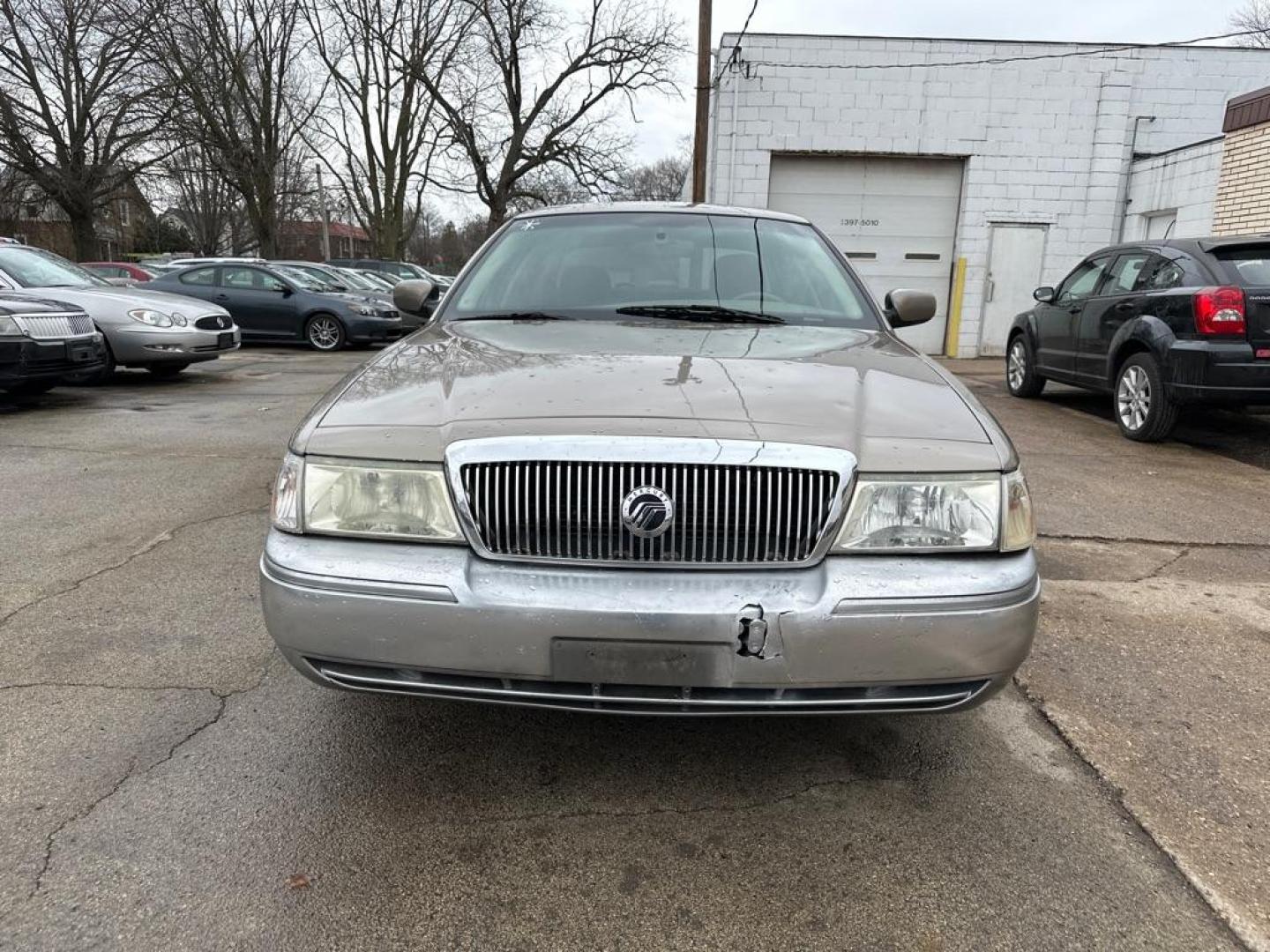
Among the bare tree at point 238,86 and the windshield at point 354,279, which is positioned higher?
the bare tree at point 238,86

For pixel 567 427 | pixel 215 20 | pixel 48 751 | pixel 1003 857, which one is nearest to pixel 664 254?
pixel 567 427

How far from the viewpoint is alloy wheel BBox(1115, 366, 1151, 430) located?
6656mm

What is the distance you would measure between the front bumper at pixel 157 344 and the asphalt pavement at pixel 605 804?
20.5 ft

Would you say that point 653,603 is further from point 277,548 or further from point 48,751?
point 48,751

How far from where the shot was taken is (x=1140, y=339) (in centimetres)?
663

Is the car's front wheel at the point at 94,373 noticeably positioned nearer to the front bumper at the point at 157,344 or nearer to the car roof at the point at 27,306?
the front bumper at the point at 157,344

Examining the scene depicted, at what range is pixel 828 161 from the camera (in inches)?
534

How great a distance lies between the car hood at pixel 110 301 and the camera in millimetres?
8711

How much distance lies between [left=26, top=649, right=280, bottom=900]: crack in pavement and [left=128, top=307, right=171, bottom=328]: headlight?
24.7ft

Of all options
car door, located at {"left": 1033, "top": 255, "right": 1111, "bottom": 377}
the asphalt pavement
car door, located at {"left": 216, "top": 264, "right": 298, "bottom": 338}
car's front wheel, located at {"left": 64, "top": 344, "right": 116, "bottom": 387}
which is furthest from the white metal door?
car's front wheel, located at {"left": 64, "top": 344, "right": 116, "bottom": 387}

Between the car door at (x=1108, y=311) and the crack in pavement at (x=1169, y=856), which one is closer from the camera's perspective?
the crack in pavement at (x=1169, y=856)

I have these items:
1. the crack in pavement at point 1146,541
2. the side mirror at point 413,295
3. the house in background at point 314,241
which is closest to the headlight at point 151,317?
the side mirror at point 413,295

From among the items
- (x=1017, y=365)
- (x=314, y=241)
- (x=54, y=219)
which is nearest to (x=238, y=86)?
(x=54, y=219)

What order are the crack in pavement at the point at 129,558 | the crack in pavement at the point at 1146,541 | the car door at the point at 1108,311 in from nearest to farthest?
the crack in pavement at the point at 129,558
the crack in pavement at the point at 1146,541
the car door at the point at 1108,311
